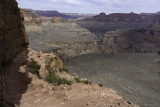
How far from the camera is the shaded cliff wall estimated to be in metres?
19.2

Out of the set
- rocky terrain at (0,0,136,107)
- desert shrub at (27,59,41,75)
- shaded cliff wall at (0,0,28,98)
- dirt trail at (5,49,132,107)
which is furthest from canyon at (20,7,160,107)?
shaded cliff wall at (0,0,28,98)

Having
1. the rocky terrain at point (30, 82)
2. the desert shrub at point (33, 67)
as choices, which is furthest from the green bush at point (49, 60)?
the desert shrub at point (33, 67)

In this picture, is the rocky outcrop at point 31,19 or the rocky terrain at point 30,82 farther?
the rocky outcrop at point 31,19

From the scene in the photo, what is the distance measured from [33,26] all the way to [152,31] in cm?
6422

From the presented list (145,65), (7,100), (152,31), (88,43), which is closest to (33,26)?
(88,43)

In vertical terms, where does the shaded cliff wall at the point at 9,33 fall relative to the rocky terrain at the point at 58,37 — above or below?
above

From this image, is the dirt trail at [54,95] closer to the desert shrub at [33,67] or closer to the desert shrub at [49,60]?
the desert shrub at [33,67]

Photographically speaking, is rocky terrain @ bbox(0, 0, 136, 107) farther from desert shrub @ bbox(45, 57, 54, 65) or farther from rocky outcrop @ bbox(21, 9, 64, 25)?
rocky outcrop @ bbox(21, 9, 64, 25)

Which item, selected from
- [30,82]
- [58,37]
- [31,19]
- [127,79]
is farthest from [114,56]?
[31,19]

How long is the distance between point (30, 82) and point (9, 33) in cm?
724

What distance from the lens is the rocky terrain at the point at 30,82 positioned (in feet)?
40.9

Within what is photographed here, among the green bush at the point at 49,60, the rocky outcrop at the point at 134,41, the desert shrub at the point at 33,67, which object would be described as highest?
the desert shrub at the point at 33,67

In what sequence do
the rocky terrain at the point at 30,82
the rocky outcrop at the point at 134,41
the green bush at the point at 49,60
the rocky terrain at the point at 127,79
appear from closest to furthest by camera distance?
the rocky terrain at the point at 30,82, the green bush at the point at 49,60, the rocky terrain at the point at 127,79, the rocky outcrop at the point at 134,41

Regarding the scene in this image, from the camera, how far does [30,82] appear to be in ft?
51.8
